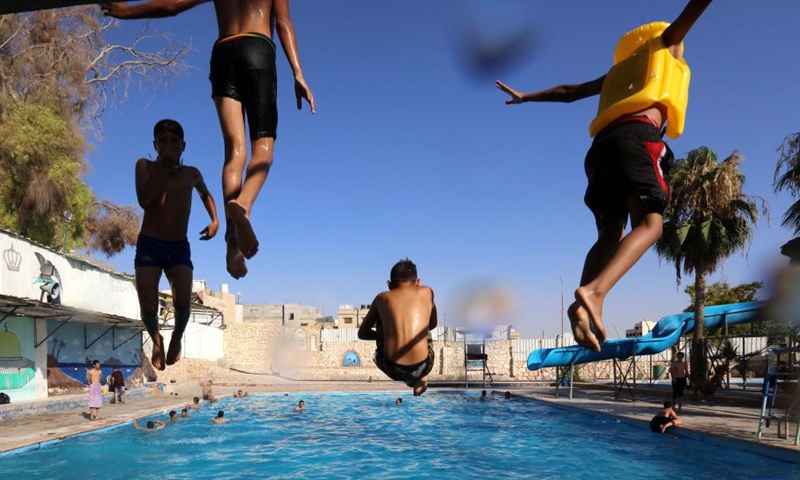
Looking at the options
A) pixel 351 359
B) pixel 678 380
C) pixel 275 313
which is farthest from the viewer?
pixel 275 313

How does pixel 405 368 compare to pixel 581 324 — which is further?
pixel 405 368

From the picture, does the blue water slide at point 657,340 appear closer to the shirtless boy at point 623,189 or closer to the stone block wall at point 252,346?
the shirtless boy at point 623,189

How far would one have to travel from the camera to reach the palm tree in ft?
74.8

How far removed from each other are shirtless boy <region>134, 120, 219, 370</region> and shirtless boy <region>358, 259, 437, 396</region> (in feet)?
4.98

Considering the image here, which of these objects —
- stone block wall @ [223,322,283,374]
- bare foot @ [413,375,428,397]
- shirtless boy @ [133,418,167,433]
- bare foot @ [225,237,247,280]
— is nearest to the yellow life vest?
bare foot @ [225,237,247,280]

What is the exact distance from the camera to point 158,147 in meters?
3.56

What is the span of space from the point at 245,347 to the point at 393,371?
4153cm

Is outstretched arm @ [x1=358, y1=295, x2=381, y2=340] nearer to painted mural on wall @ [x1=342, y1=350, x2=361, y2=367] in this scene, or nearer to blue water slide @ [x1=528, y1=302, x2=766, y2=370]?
blue water slide @ [x1=528, y1=302, x2=766, y2=370]

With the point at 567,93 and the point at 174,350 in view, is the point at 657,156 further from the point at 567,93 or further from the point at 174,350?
the point at 174,350

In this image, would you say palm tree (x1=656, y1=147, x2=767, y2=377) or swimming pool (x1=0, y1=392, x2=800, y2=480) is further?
palm tree (x1=656, y1=147, x2=767, y2=377)

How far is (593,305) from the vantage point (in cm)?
233

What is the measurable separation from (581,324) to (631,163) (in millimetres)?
694

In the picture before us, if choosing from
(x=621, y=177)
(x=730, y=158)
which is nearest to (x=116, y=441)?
(x=621, y=177)

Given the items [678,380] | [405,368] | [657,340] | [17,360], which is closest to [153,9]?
[405,368]
